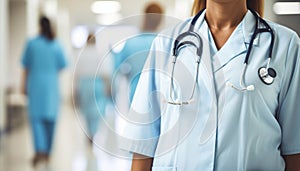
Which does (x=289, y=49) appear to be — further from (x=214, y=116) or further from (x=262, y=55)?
(x=214, y=116)

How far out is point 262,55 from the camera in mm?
811

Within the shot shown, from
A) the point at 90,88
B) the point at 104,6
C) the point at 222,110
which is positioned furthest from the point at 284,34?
the point at 104,6

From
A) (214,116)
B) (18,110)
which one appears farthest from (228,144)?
(18,110)

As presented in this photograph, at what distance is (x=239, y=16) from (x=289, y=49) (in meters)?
0.11

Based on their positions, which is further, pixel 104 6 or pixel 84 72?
pixel 104 6

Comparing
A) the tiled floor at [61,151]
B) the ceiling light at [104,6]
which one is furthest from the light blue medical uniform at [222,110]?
the ceiling light at [104,6]

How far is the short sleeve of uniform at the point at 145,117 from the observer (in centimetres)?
86

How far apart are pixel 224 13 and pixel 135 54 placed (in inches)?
7.7

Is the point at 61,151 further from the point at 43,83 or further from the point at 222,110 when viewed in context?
the point at 222,110

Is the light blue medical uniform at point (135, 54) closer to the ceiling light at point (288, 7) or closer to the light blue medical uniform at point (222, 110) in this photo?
the light blue medical uniform at point (222, 110)

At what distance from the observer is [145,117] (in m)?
0.87

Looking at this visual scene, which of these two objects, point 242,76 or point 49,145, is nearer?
point 242,76

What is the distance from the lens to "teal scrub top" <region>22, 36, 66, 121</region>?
2385mm

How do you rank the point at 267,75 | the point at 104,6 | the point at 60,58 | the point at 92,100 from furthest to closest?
the point at 60,58, the point at 104,6, the point at 92,100, the point at 267,75
